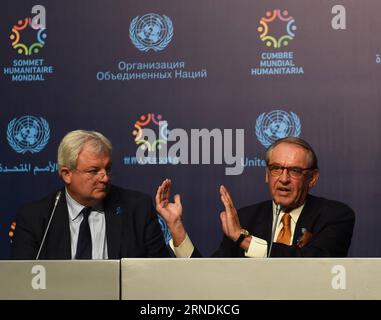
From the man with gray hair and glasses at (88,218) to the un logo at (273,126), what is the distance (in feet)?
3.46

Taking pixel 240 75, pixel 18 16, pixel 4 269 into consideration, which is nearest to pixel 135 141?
pixel 240 75

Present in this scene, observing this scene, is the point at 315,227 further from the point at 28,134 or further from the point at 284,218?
→ the point at 28,134

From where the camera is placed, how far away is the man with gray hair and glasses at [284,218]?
11.0 feet

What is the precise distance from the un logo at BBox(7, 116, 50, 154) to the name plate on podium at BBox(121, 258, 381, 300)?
265 centimetres

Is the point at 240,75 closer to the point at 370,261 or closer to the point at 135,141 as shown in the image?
the point at 135,141

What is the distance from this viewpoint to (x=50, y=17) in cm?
459

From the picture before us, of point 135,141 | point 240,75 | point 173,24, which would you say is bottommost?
point 135,141

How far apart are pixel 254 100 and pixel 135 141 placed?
0.73 meters

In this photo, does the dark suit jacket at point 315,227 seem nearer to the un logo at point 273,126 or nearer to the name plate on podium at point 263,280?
the un logo at point 273,126
